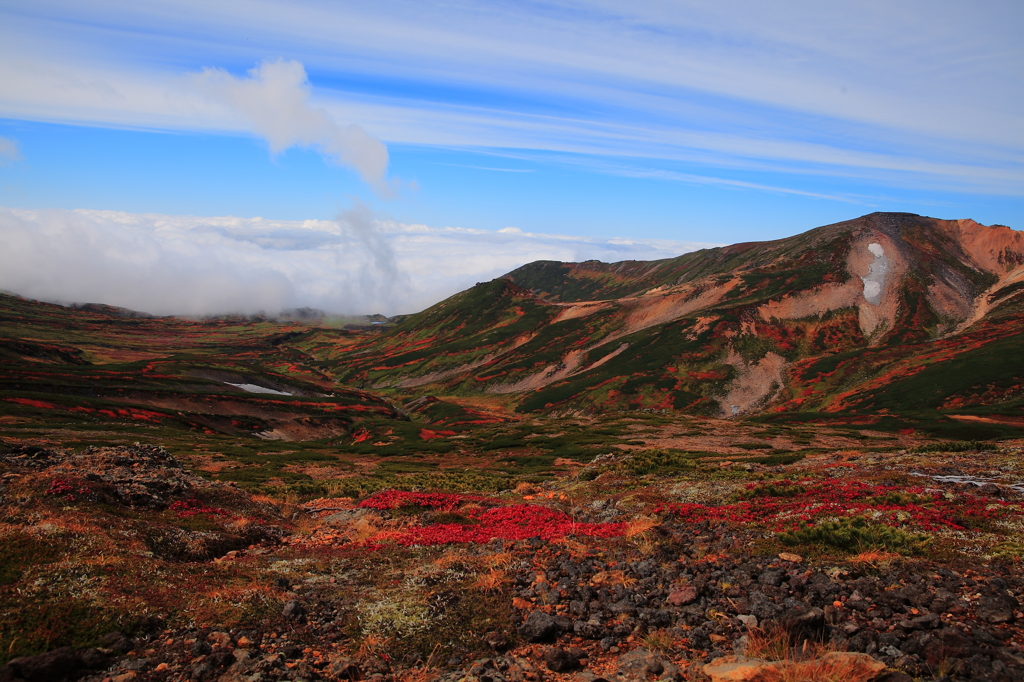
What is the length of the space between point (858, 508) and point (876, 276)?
177m

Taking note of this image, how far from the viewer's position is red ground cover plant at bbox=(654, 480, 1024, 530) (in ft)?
60.0

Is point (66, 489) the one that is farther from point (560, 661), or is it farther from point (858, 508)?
point (858, 508)

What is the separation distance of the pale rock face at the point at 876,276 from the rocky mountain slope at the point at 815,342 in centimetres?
57

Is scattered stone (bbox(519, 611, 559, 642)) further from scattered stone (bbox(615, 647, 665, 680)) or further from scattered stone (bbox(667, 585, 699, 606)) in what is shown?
scattered stone (bbox(667, 585, 699, 606))

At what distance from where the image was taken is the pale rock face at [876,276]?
15350 centimetres

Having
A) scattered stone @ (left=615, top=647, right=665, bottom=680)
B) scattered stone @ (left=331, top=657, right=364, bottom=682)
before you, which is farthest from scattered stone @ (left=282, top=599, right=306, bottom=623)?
scattered stone @ (left=615, top=647, right=665, bottom=680)

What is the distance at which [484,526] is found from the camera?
25.4 meters

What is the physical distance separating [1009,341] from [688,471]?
104 m

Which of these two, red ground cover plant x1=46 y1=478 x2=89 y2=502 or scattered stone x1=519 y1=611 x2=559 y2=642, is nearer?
scattered stone x1=519 y1=611 x2=559 y2=642

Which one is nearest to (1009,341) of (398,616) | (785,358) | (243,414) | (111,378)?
(785,358)

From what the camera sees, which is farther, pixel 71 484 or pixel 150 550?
pixel 71 484

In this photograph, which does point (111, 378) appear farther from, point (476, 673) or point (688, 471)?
point (476, 673)

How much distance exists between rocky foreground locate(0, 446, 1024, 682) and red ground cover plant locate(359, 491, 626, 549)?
0.46 meters

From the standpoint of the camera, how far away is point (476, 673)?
11.3 metres
